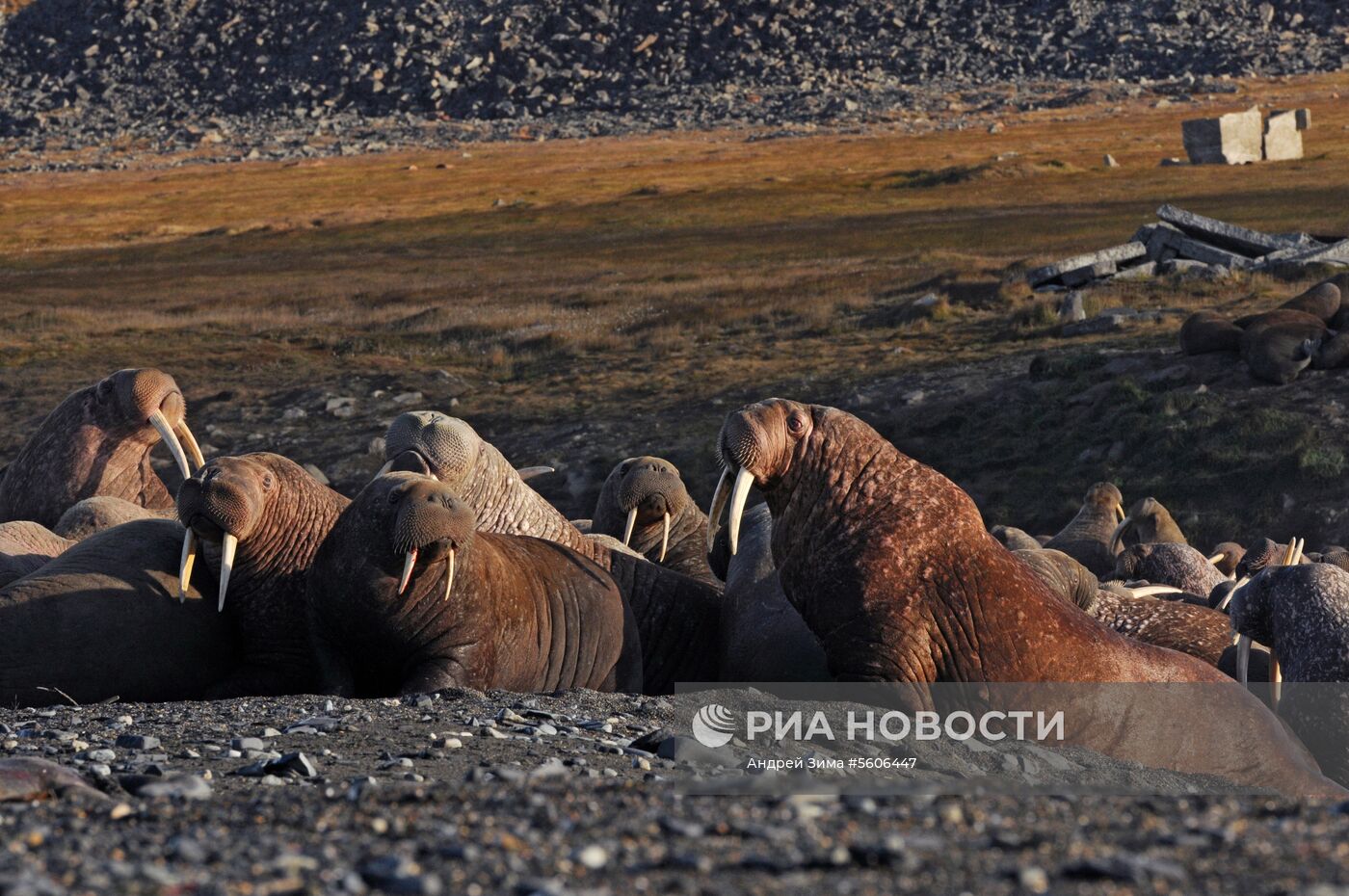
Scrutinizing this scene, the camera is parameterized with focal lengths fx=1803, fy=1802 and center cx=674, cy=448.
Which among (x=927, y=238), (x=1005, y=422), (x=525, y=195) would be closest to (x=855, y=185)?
(x=525, y=195)

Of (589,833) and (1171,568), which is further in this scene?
(1171,568)

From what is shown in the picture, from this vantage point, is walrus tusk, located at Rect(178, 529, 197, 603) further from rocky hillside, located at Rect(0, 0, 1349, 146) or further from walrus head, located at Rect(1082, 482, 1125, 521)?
rocky hillside, located at Rect(0, 0, 1349, 146)

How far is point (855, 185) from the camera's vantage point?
5531 centimetres

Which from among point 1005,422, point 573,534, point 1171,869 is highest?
point 1171,869

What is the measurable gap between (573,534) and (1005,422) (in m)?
9.75

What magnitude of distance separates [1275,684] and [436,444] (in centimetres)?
440

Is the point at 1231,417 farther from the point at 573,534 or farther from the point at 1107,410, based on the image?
the point at 573,534

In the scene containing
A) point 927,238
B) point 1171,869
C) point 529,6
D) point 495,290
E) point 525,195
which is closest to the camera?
point 1171,869

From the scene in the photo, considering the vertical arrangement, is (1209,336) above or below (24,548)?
below

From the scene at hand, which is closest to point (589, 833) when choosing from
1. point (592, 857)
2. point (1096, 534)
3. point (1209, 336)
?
point (592, 857)

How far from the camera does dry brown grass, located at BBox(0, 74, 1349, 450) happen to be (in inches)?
942

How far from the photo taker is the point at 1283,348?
1778 cm

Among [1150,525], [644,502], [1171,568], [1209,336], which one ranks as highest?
[644,502]

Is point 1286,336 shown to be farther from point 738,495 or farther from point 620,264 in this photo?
point 620,264
